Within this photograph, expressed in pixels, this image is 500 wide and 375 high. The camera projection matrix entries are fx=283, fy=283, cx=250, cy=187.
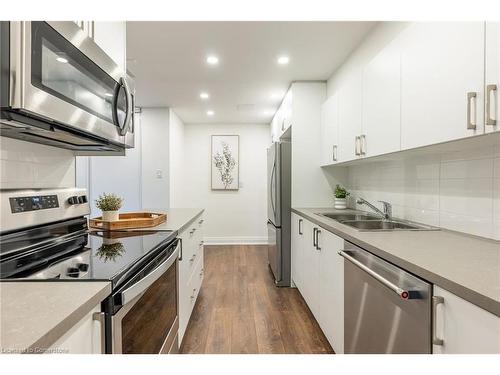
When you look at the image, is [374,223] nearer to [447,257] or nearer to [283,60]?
[447,257]

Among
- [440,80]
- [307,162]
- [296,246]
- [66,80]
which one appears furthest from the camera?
[307,162]

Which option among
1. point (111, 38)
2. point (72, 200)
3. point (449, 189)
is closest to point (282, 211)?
point (449, 189)

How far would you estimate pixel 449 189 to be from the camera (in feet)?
5.21

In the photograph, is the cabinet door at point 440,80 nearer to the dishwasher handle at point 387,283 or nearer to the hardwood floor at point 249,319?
the dishwasher handle at point 387,283

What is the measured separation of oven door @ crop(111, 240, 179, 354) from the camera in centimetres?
85

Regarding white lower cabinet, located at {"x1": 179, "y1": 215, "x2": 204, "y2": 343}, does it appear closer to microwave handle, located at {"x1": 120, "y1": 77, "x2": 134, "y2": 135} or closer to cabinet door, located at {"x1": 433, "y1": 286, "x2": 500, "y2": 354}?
microwave handle, located at {"x1": 120, "y1": 77, "x2": 134, "y2": 135}

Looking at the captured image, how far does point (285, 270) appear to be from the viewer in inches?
128

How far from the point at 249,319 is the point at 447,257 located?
70.2 inches

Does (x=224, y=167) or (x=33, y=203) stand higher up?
(x=224, y=167)

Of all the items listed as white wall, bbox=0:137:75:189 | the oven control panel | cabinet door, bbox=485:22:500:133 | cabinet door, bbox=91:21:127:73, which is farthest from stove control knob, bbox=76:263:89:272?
cabinet door, bbox=485:22:500:133

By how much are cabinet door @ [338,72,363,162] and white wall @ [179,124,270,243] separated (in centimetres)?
305
